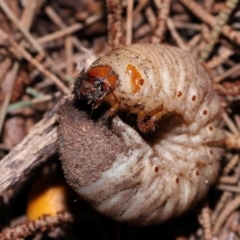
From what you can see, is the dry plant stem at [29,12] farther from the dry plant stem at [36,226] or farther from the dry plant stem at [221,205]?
the dry plant stem at [221,205]


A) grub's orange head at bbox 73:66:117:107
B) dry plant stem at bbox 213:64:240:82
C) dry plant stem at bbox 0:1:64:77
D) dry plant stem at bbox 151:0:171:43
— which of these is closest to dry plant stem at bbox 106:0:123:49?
dry plant stem at bbox 151:0:171:43

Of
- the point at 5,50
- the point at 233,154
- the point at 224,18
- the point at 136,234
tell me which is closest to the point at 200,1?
the point at 224,18

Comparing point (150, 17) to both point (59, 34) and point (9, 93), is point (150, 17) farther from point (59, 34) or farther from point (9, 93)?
point (9, 93)

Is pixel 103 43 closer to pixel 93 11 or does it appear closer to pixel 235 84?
pixel 93 11

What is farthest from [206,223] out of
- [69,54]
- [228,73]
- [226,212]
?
[69,54]

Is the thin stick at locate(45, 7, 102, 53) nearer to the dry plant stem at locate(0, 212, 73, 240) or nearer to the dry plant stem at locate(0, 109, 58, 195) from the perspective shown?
the dry plant stem at locate(0, 109, 58, 195)

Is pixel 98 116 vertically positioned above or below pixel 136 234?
above
